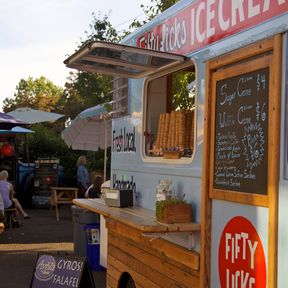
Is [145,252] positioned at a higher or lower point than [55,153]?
lower

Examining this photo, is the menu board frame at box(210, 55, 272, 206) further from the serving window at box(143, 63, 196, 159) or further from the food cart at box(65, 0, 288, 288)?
the serving window at box(143, 63, 196, 159)

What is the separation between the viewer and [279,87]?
2859 millimetres

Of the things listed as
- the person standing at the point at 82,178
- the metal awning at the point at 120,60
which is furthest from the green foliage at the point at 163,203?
the person standing at the point at 82,178

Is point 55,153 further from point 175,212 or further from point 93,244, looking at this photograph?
point 175,212

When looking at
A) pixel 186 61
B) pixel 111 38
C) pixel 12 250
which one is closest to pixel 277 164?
pixel 186 61

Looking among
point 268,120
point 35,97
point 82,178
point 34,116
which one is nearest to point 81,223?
point 268,120

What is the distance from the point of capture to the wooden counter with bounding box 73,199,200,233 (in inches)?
142

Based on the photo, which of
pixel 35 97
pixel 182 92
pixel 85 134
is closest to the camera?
pixel 182 92

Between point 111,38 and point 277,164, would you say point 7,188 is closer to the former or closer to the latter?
point 111,38

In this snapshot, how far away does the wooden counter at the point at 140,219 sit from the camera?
142 inches

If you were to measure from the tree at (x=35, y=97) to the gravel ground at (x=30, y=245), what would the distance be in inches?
1136

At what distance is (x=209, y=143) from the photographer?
3.57 meters

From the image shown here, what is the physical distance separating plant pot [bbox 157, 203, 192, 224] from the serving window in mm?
368

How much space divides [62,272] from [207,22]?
2603mm
